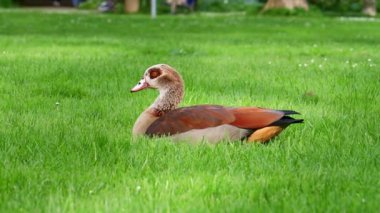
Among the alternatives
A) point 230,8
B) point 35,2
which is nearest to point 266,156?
point 230,8

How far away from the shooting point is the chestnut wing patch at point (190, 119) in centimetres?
436

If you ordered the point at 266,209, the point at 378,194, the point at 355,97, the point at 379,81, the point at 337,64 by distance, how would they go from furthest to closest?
1. the point at 337,64
2. the point at 379,81
3. the point at 355,97
4. the point at 378,194
5. the point at 266,209

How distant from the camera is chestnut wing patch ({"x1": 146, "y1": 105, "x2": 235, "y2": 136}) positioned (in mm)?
4355

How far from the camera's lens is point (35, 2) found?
50156mm

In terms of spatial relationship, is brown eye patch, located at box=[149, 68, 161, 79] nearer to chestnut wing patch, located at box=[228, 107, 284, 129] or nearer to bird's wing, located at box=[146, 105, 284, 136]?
bird's wing, located at box=[146, 105, 284, 136]

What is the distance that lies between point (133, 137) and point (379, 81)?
12.8 ft

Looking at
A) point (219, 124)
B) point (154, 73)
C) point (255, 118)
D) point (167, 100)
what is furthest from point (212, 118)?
point (154, 73)

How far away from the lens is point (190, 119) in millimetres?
4391

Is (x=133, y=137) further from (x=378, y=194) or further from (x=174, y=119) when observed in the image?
(x=378, y=194)

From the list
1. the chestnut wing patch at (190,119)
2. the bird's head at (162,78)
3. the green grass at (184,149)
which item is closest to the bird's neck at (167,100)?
the bird's head at (162,78)

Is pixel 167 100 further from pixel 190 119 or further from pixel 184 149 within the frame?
pixel 184 149

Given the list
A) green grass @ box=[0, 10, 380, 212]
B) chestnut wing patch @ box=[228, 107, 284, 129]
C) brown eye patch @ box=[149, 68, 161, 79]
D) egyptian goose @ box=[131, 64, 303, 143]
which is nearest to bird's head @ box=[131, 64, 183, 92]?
brown eye patch @ box=[149, 68, 161, 79]

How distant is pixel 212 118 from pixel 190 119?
5.3 inches

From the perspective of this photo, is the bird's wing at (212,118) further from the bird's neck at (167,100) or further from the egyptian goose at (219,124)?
the bird's neck at (167,100)
